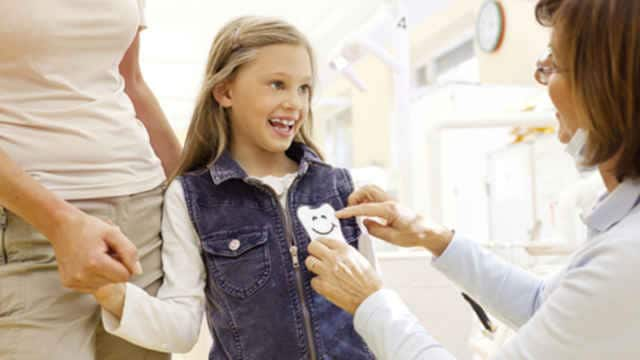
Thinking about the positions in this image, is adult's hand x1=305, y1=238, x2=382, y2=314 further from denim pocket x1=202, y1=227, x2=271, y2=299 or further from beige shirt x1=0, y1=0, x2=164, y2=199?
beige shirt x1=0, y1=0, x2=164, y2=199

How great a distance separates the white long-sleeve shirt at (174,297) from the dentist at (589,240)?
0.24m

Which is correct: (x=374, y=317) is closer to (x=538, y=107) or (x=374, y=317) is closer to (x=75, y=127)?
(x=75, y=127)

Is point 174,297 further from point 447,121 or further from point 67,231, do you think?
point 447,121

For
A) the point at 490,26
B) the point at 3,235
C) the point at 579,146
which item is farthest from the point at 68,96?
the point at 490,26

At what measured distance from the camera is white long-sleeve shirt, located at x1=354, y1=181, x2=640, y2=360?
2.39 ft

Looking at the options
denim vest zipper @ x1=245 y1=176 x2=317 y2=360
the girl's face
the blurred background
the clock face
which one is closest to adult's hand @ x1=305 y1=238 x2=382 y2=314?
denim vest zipper @ x1=245 y1=176 x2=317 y2=360

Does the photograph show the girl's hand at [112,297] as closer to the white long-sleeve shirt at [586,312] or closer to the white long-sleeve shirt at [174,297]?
the white long-sleeve shirt at [174,297]

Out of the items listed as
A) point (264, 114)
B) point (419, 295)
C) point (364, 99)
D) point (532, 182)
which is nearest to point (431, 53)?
point (364, 99)

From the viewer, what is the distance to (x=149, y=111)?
1.22 metres

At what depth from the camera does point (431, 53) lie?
528 centimetres

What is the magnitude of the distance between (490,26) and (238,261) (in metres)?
3.57

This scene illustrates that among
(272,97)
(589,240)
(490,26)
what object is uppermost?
(490,26)

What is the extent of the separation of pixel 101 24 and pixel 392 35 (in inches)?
64.5

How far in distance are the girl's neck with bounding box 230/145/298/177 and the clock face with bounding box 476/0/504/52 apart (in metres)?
3.22
